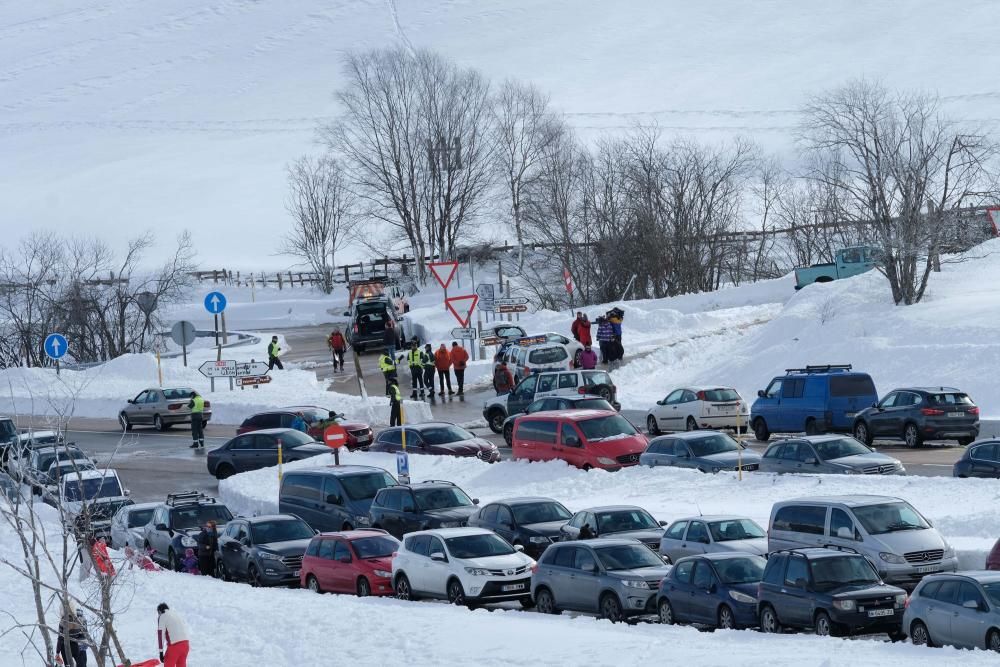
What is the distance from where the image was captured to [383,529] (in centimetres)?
2453

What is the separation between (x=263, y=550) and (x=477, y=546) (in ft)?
16.8

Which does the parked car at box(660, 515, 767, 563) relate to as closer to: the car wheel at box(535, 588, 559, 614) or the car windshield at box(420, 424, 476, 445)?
the car wheel at box(535, 588, 559, 614)

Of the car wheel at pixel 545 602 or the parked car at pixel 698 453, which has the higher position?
the parked car at pixel 698 453

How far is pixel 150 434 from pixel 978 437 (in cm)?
2514

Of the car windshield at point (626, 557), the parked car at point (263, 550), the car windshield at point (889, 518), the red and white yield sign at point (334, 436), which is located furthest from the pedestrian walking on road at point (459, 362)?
the car windshield at point (889, 518)

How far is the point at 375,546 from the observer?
71.5ft

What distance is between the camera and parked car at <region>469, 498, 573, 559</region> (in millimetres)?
22094

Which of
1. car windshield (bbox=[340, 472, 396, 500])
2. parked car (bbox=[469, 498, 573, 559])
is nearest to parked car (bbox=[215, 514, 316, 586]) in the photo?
car windshield (bbox=[340, 472, 396, 500])

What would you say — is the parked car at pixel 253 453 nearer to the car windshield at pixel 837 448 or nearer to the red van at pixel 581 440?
the red van at pixel 581 440

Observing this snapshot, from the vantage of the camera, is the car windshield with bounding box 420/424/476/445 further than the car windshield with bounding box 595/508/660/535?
Yes

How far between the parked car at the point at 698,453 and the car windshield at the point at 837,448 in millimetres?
1516

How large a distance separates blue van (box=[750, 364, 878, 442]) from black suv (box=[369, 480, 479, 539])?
10.7 metres

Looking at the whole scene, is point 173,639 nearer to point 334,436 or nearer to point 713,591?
point 713,591

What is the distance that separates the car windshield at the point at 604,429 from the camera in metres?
29.1
